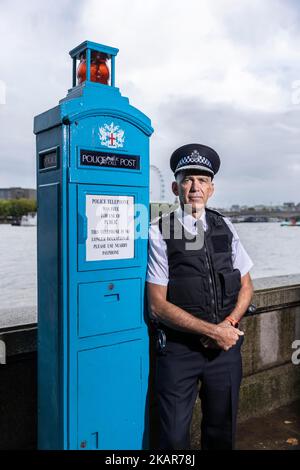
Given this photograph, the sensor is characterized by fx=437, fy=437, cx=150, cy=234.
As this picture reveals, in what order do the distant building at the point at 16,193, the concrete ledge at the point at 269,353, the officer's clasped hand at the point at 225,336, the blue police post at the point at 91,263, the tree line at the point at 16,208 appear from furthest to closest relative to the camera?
the distant building at the point at 16,193, the tree line at the point at 16,208, the concrete ledge at the point at 269,353, the officer's clasped hand at the point at 225,336, the blue police post at the point at 91,263

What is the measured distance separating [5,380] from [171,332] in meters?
1.07

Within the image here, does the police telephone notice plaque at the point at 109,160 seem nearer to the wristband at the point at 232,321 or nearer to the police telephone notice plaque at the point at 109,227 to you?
the police telephone notice plaque at the point at 109,227

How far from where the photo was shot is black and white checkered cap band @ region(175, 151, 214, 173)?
8.73 ft

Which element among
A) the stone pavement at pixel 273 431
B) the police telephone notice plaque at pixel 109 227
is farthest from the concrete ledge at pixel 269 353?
the police telephone notice plaque at pixel 109 227

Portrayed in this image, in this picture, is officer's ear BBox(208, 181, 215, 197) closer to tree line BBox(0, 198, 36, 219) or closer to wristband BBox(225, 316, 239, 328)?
wristband BBox(225, 316, 239, 328)

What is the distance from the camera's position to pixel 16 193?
13175 centimetres

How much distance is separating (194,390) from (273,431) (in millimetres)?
1551

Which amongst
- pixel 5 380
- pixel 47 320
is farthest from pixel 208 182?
pixel 5 380

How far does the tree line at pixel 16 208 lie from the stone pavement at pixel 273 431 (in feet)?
391

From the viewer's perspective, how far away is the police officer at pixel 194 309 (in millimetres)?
2520

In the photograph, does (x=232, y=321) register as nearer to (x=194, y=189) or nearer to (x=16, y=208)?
(x=194, y=189)

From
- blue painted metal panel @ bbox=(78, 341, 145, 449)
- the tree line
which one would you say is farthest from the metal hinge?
the tree line

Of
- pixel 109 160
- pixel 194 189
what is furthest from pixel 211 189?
pixel 109 160

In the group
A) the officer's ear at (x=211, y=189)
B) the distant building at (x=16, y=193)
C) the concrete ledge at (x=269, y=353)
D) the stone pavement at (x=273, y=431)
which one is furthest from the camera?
the distant building at (x=16, y=193)
